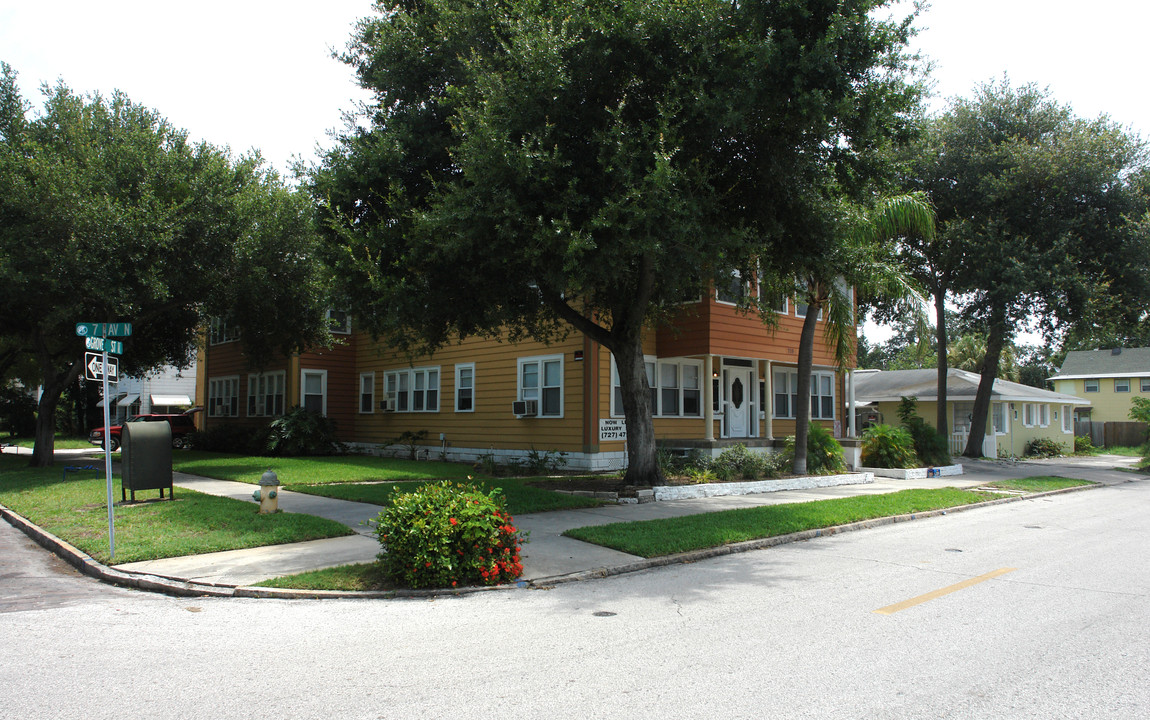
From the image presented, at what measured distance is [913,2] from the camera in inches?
456

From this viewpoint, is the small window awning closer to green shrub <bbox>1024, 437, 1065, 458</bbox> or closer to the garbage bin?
the garbage bin

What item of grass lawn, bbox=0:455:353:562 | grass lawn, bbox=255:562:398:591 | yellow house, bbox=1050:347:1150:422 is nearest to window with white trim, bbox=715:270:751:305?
grass lawn, bbox=0:455:353:562

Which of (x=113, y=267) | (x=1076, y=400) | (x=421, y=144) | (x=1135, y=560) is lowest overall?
(x=1135, y=560)

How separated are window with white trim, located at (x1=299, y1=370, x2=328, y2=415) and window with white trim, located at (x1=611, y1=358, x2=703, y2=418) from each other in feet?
42.8

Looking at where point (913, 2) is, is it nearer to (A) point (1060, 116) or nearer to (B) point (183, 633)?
(B) point (183, 633)

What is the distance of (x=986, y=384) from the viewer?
1109 inches

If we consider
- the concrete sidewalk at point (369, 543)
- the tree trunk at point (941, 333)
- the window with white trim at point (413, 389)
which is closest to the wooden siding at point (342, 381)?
the window with white trim at point (413, 389)

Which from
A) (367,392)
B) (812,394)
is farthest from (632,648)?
(367,392)

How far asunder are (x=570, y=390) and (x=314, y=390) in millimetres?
12084

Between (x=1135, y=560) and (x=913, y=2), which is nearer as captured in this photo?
(x=1135, y=560)

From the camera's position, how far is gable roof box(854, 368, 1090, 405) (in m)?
31.8

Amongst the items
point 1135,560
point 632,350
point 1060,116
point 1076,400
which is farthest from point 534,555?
point 1076,400

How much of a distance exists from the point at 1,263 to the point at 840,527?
59.4 feet

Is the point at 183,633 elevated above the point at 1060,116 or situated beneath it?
situated beneath
